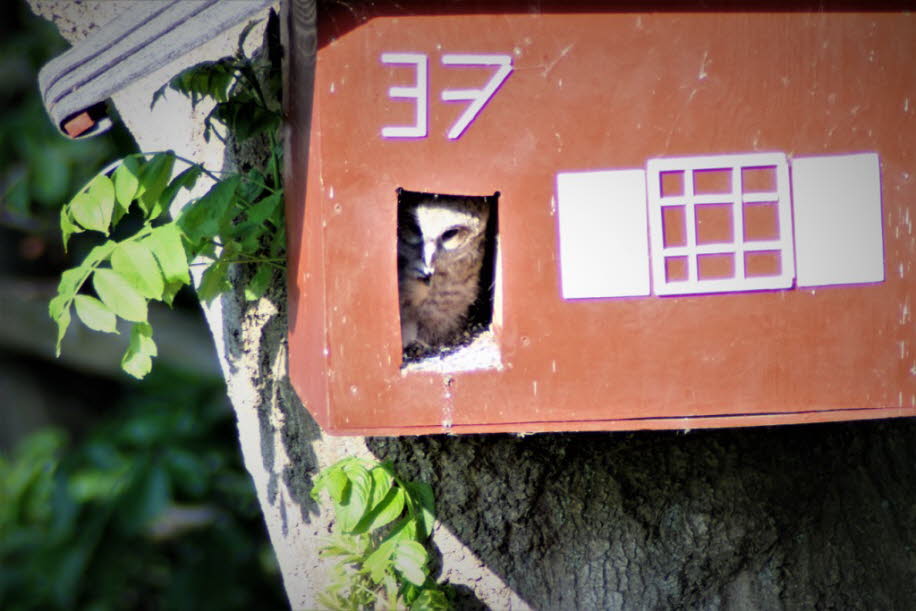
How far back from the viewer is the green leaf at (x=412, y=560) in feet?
6.01

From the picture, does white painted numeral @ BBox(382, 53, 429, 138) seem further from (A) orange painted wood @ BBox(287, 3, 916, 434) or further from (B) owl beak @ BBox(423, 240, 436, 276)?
(B) owl beak @ BBox(423, 240, 436, 276)

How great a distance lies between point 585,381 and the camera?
1577 mm

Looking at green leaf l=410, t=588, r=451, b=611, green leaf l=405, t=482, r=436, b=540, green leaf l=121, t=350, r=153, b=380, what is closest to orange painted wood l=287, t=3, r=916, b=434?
green leaf l=121, t=350, r=153, b=380

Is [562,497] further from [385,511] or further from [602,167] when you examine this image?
[602,167]

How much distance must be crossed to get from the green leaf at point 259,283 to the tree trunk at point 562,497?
0.26ft

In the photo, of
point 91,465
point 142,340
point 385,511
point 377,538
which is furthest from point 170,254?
point 91,465

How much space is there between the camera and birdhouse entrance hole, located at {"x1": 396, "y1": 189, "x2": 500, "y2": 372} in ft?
6.27

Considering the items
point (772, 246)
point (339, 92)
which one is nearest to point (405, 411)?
point (339, 92)

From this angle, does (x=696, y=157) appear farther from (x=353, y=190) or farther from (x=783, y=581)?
(x=783, y=581)

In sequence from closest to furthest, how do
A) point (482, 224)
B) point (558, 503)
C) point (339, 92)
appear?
1. point (339, 92)
2. point (482, 224)
3. point (558, 503)

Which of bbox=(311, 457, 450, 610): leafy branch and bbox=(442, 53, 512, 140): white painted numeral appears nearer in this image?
bbox=(442, 53, 512, 140): white painted numeral

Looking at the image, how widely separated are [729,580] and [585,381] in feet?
2.66

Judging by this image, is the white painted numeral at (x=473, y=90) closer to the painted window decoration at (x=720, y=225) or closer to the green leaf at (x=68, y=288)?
the painted window decoration at (x=720, y=225)

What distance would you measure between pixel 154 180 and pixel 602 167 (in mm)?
765
